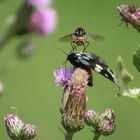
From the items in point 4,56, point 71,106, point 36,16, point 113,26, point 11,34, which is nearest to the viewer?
point 71,106

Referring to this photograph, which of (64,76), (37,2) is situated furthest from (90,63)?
(37,2)

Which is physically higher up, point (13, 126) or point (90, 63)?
point (90, 63)

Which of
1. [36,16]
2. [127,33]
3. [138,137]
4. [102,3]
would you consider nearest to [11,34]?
[36,16]

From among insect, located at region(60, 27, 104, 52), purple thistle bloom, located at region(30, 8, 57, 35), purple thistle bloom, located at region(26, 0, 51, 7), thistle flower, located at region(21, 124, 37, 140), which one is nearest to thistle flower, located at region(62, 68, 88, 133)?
thistle flower, located at region(21, 124, 37, 140)

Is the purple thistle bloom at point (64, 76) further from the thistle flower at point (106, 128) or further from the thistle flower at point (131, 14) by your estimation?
the thistle flower at point (131, 14)

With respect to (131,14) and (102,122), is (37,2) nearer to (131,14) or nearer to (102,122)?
(102,122)

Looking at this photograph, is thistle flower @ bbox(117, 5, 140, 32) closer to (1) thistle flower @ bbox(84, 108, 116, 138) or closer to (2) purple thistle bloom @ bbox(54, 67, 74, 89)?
(2) purple thistle bloom @ bbox(54, 67, 74, 89)

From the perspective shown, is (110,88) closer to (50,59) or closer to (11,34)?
(50,59)
